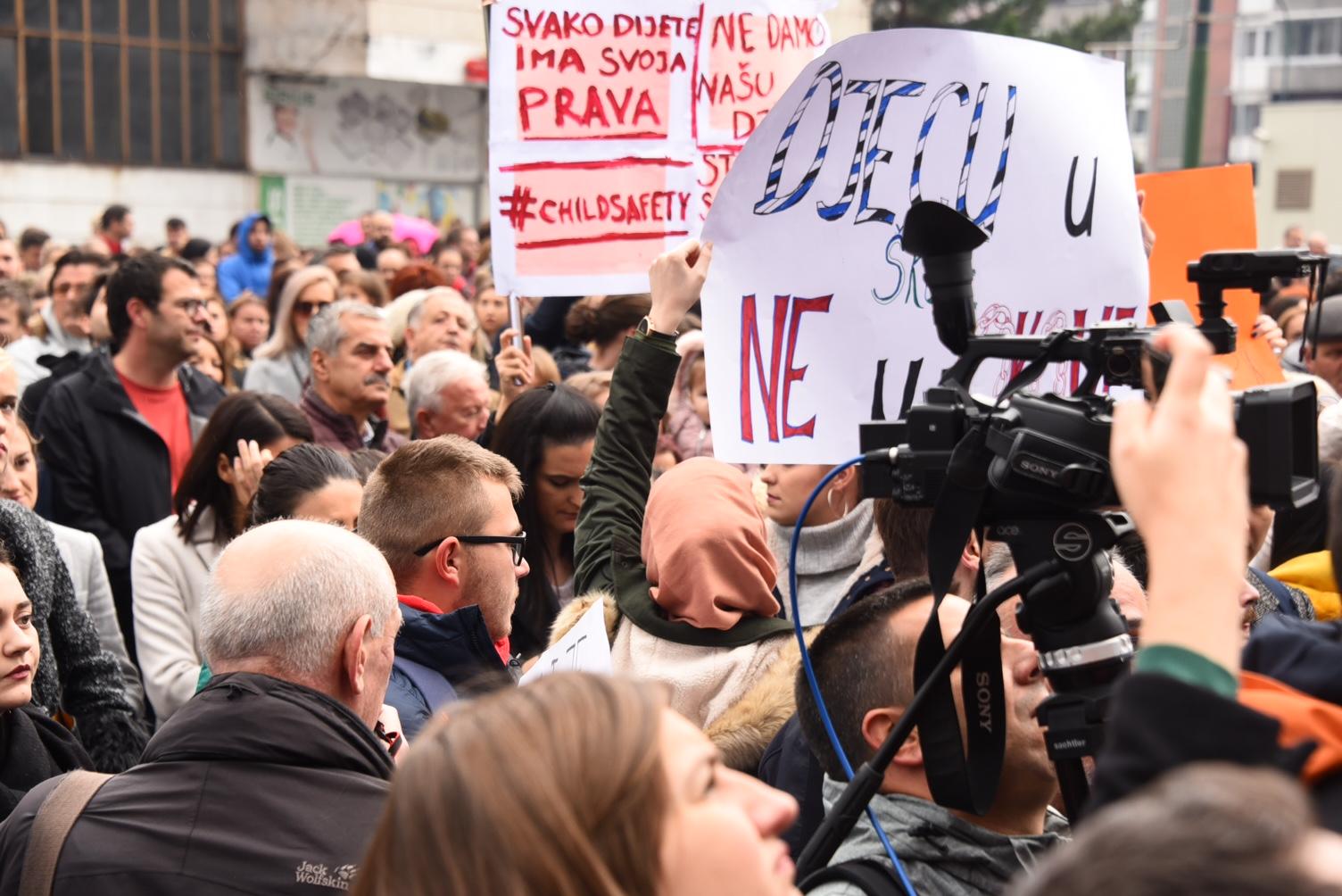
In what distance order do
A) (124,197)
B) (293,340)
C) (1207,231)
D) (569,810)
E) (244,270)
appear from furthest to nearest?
(124,197), (244,270), (293,340), (1207,231), (569,810)

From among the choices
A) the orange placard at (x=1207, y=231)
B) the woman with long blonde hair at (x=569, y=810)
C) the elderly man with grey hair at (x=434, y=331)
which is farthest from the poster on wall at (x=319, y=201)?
the woman with long blonde hair at (x=569, y=810)

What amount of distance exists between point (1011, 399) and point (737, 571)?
4.67ft

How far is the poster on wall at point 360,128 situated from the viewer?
22.7 m

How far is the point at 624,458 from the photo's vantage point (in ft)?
11.7

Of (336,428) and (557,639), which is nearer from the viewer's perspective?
(557,639)

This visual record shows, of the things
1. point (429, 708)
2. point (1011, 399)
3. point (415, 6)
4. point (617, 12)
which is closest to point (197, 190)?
point (415, 6)

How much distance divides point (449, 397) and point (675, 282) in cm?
214

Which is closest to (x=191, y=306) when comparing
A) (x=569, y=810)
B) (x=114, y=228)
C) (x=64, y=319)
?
(x=64, y=319)

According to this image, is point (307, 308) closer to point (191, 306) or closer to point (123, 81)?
point (191, 306)

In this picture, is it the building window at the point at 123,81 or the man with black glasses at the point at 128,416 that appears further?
the building window at the point at 123,81

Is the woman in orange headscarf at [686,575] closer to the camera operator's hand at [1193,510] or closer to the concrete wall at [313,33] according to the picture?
the camera operator's hand at [1193,510]

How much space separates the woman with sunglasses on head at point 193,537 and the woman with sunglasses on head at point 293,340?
2.64 meters

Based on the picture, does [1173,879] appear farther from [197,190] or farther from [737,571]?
[197,190]

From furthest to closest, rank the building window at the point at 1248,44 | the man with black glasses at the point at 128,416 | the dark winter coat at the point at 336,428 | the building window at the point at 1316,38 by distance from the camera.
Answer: the building window at the point at 1248,44, the building window at the point at 1316,38, the dark winter coat at the point at 336,428, the man with black glasses at the point at 128,416
